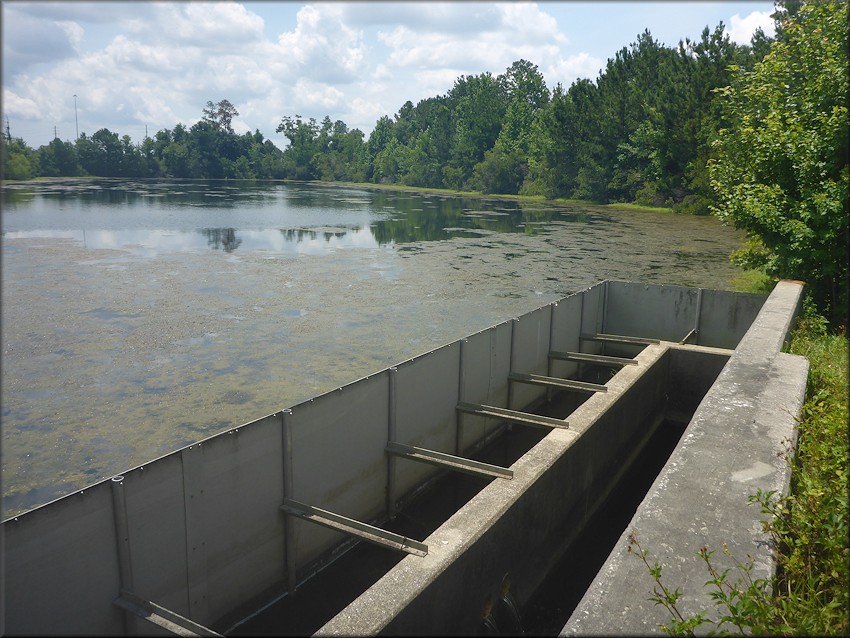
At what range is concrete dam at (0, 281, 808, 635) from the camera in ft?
14.7

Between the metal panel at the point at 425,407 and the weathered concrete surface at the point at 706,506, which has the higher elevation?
the weathered concrete surface at the point at 706,506

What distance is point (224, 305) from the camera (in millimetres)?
17172

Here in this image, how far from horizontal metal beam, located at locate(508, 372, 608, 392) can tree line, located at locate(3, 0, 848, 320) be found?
16.9 feet

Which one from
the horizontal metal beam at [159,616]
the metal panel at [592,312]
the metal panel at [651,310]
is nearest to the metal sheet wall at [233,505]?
the horizontal metal beam at [159,616]

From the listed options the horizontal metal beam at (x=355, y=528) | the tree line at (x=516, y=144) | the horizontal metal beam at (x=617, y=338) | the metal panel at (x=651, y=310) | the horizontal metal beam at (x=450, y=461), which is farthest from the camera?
the tree line at (x=516, y=144)

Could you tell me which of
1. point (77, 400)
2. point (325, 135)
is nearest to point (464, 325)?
point (77, 400)

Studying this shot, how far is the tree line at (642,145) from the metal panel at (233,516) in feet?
10.6

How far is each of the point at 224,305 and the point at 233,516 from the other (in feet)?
37.4

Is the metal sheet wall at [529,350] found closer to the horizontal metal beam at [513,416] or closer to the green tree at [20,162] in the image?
the horizontal metal beam at [513,416]

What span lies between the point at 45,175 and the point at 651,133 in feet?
271

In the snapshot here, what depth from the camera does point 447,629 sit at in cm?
557

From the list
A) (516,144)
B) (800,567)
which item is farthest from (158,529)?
(516,144)

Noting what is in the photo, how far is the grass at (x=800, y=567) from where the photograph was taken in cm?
307

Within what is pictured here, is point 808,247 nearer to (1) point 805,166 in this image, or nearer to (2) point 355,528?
(1) point 805,166
